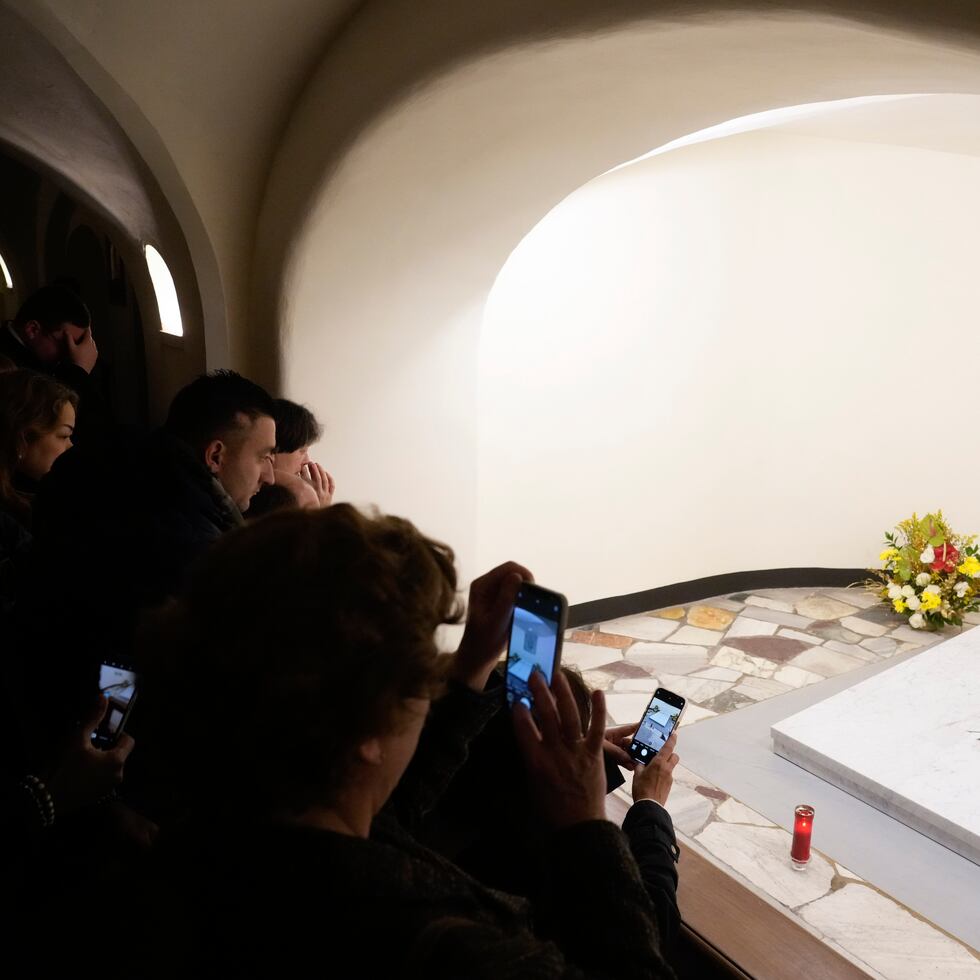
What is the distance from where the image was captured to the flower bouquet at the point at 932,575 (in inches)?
275

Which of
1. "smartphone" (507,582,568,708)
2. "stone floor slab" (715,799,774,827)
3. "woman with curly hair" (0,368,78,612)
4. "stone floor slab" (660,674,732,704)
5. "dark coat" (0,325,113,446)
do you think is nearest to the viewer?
"smartphone" (507,582,568,708)

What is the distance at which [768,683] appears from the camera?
240 inches

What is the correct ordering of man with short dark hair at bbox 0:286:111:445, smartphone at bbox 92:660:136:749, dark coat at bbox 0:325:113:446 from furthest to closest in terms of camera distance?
man with short dark hair at bbox 0:286:111:445 < dark coat at bbox 0:325:113:446 < smartphone at bbox 92:660:136:749

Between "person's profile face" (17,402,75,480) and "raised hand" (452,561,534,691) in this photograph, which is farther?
"person's profile face" (17,402,75,480)

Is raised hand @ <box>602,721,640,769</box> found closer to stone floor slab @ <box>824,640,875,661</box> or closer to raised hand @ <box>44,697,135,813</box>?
raised hand @ <box>44,697,135,813</box>

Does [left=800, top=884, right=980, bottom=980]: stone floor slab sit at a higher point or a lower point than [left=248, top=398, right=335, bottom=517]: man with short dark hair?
lower

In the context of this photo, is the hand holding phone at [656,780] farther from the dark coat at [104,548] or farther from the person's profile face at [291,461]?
the person's profile face at [291,461]

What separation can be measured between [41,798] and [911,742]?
173 inches

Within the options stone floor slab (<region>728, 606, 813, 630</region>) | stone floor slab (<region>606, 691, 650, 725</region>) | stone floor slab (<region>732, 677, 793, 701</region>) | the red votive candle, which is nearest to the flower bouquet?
stone floor slab (<region>728, 606, 813, 630</region>)

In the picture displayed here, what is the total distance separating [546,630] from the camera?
160 cm

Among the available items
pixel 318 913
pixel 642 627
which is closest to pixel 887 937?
pixel 642 627

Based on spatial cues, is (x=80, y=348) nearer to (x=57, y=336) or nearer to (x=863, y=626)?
(x=57, y=336)

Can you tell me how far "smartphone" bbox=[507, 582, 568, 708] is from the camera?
1555 mm

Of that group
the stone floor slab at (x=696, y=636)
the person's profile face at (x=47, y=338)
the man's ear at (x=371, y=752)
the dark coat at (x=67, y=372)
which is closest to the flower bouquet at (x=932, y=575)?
the stone floor slab at (x=696, y=636)
